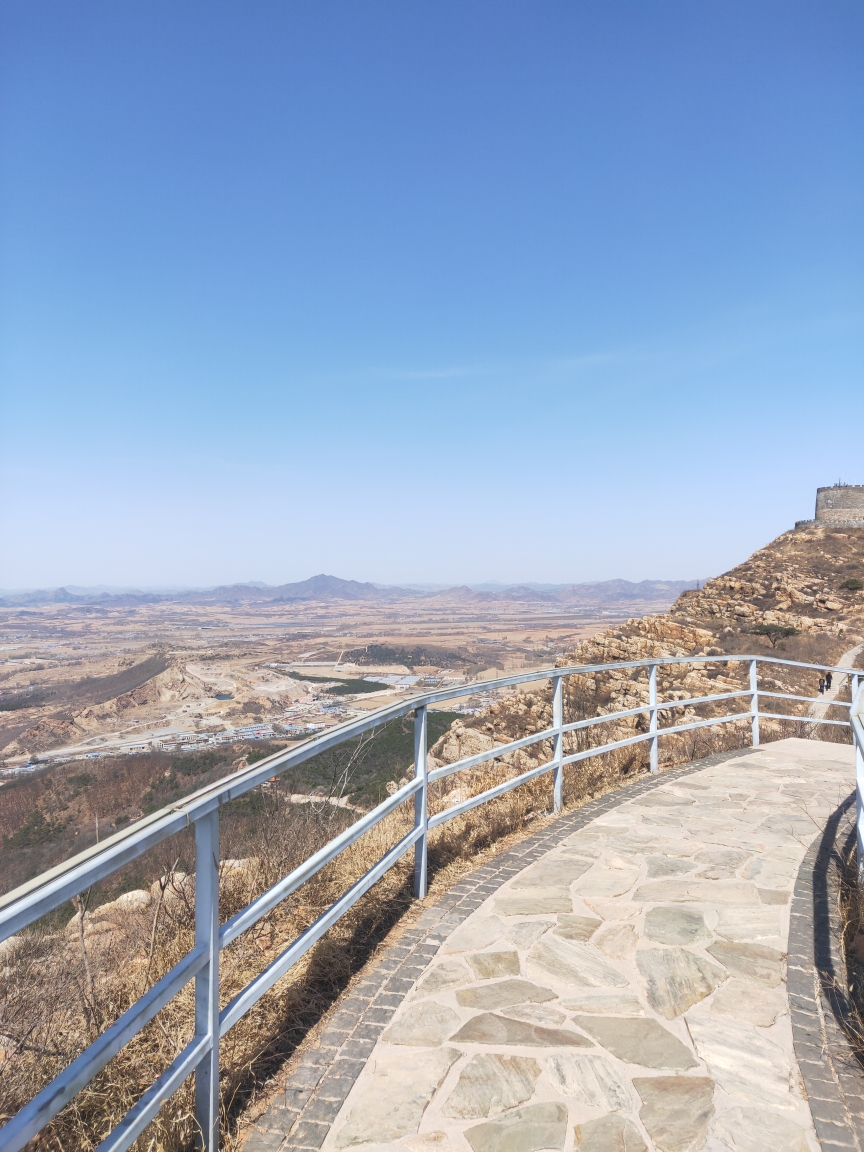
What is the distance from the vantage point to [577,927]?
13.1 ft

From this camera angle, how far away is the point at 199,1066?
231 cm

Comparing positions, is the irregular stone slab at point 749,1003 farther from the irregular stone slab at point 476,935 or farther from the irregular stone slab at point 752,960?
the irregular stone slab at point 476,935

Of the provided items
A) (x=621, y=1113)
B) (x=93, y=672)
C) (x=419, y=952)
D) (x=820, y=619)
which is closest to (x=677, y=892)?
(x=419, y=952)

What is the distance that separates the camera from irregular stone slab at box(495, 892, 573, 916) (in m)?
4.23

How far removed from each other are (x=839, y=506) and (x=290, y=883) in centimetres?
6477

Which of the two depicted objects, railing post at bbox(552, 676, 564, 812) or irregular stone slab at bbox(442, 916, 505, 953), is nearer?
irregular stone slab at bbox(442, 916, 505, 953)

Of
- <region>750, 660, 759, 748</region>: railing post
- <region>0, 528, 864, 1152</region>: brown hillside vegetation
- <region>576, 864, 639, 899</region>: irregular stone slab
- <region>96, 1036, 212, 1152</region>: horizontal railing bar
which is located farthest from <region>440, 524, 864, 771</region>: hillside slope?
<region>96, 1036, 212, 1152</region>: horizontal railing bar

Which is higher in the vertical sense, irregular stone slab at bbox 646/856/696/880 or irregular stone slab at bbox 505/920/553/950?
irregular stone slab at bbox 505/920/553/950

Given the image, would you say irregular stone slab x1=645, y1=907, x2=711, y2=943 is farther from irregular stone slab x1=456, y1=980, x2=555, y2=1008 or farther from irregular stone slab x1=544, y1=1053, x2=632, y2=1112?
irregular stone slab x1=544, y1=1053, x2=632, y2=1112

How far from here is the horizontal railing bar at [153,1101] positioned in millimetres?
1836

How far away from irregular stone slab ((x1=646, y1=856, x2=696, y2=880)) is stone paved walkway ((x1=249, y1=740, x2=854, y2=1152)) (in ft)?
0.05

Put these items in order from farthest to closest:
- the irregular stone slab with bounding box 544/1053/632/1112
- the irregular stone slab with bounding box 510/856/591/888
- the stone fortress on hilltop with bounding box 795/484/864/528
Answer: the stone fortress on hilltop with bounding box 795/484/864/528
the irregular stone slab with bounding box 510/856/591/888
the irregular stone slab with bounding box 544/1053/632/1112

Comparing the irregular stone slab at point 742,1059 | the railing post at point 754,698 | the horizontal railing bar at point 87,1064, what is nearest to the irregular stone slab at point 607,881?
the irregular stone slab at point 742,1059

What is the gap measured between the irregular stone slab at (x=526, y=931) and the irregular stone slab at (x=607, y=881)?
0.53 metres
